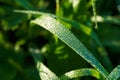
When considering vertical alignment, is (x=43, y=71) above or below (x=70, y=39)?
below

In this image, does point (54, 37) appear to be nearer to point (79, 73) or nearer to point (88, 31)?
point (88, 31)

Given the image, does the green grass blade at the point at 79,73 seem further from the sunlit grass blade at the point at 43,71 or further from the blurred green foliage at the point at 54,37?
the blurred green foliage at the point at 54,37

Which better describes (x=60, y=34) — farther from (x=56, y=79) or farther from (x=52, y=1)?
(x=52, y=1)

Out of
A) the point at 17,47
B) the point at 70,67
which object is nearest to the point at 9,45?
the point at 17,47

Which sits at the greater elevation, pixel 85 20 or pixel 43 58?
pixel 85 20

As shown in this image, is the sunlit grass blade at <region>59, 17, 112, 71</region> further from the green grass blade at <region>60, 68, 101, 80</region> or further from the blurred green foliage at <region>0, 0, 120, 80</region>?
the green grass blade at <region>60, 68, 101, 80</region>

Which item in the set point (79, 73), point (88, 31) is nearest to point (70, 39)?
point (79, 73)
